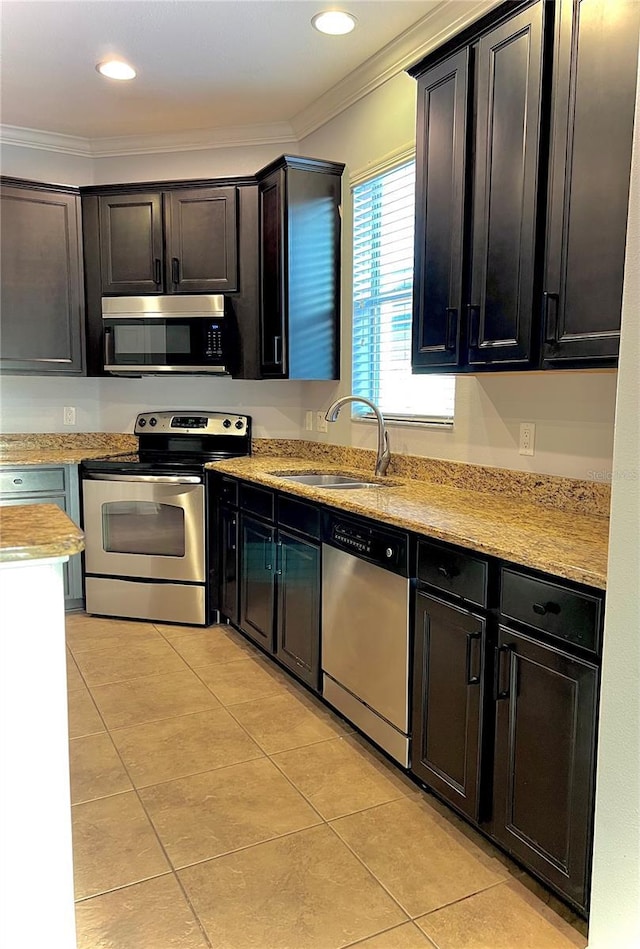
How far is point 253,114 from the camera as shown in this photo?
12.9 feet

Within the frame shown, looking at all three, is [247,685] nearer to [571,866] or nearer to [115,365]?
[571,866]

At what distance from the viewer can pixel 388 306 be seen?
3.37 metres

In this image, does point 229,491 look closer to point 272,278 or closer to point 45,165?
point 272,278

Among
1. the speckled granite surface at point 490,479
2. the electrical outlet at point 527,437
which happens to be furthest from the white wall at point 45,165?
the electrical outlet at point 527,437

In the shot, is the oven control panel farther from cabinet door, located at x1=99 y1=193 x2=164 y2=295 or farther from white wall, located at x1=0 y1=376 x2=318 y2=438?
cabinet door, located at x1=99 y1=193 x2=164 y2=295

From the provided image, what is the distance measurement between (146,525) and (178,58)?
2.30 metres

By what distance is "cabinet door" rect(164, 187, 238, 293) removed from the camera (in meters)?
3.90

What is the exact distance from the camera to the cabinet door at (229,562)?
3563 millimetres

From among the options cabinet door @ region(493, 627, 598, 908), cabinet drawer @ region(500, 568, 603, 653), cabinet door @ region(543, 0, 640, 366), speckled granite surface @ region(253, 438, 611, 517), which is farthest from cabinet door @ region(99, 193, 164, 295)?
cabinet door @ region(493, 627, 598, 908)

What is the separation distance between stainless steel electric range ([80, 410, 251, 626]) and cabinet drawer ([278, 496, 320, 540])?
2.74 feet

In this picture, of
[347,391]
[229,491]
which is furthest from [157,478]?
[347,391]

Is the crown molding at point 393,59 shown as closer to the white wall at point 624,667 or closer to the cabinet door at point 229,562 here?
the white wall at point 624,667

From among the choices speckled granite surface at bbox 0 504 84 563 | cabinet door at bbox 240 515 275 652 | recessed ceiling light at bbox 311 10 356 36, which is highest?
recessed ceiling light at bbox 311 10 356 36

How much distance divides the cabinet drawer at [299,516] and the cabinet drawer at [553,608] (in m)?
1.07
